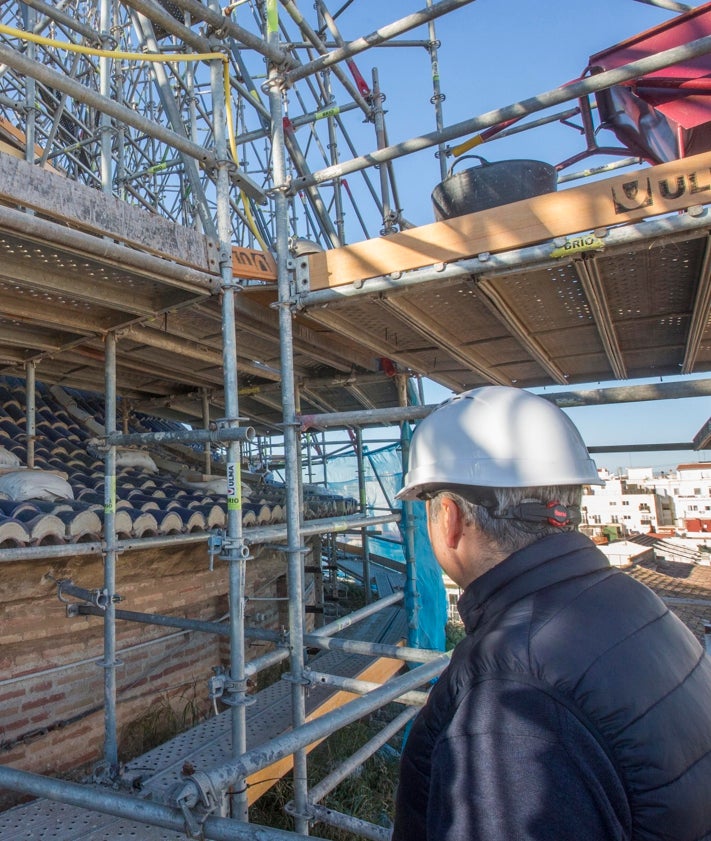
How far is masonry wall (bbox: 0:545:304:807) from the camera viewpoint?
12.7 feet

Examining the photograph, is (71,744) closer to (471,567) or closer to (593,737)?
(471,567)

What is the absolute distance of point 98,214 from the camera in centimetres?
257

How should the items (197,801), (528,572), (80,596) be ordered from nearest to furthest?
(528,572), (197,801), (80,596)

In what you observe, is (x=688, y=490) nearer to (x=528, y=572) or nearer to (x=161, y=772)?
(x=161, y=772)

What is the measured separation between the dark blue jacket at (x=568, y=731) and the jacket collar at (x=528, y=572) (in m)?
0.03

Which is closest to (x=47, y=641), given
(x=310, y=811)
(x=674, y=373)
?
(x=310, y=811)

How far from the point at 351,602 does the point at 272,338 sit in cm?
792

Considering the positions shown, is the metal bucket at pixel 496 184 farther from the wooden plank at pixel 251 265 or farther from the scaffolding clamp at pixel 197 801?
the scaffolding clamp at pixel 197 801

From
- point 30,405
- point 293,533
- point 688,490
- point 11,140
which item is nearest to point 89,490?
point 30,405

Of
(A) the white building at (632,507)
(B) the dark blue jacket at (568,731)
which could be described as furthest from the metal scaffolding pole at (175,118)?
(A) the white building at (632,507)

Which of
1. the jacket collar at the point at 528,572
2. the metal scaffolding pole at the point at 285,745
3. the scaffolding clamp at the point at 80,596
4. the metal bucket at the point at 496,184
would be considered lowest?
the metal scaffolding pole at the point at 285,745

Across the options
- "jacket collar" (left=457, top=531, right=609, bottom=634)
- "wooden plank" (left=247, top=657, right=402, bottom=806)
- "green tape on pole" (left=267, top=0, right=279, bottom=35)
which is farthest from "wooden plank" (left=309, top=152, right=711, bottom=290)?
"wooden plank" (left=247, top=657, right=402, bottom=806)

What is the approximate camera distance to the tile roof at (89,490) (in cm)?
365

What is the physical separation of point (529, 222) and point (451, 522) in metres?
1.77
